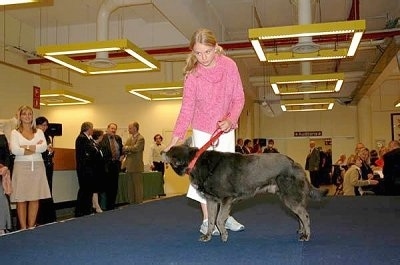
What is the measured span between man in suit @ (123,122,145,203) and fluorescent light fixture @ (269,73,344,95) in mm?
4371

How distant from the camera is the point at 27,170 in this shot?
5633 mm

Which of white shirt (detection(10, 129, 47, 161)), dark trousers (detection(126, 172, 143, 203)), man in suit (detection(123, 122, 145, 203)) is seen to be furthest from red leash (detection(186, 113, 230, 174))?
dark trousers (detection(126, 172, 143, 203))

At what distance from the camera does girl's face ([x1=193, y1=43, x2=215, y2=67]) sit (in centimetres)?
324

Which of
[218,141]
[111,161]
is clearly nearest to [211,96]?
[218,141]

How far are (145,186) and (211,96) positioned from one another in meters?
7.41

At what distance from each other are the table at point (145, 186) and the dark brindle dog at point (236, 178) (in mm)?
6414

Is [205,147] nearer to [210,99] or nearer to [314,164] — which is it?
[210,99]

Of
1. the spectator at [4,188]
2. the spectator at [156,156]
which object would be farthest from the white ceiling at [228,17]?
the spectator at [4,188]

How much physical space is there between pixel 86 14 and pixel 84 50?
393cm

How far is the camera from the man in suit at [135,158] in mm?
9188

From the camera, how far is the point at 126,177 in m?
9.52

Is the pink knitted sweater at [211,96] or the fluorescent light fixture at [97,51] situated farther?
the fluorescent light fixture at [97,51]

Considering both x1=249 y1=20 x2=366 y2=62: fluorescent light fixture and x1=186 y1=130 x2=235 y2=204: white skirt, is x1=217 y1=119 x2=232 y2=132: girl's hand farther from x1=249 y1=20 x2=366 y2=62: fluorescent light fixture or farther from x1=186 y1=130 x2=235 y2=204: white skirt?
x1=249 y1=20 x2=366 y2=62: fluorescent light fixture

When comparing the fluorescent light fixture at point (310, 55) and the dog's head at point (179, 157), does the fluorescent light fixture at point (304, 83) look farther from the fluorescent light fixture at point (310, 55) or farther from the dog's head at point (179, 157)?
the dog's head at point (179, 157)
